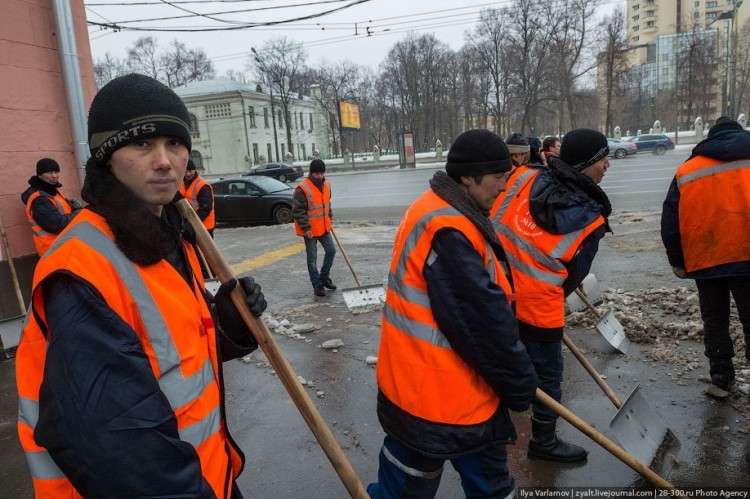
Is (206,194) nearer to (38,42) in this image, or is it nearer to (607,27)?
(38,42)

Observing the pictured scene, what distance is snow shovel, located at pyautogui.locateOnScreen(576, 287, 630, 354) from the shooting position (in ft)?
14.2

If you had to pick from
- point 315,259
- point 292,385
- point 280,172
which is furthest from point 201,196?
point 280,172

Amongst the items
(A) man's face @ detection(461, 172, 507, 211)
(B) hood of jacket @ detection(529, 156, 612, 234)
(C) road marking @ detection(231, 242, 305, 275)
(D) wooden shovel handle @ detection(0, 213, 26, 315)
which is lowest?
(C) road marking @ detection(231, 242, 305, 275)

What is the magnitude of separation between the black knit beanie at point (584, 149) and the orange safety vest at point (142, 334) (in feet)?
8.02

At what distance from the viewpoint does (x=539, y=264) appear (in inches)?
109

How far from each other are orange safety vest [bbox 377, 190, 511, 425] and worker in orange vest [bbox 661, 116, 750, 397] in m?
2.32

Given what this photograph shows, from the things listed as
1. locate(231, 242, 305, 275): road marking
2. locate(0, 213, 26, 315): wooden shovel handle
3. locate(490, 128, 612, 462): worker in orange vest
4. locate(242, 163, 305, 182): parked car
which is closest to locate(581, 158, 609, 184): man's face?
locate(490, 128, 612, 462): worker in orange vest

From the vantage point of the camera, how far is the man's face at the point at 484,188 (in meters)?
2.16

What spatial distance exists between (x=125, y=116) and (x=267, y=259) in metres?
8.26

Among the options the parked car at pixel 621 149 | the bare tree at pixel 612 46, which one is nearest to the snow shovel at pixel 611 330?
the parked car at pixel 621 149

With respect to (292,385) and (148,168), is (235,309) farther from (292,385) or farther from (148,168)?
(148,168)

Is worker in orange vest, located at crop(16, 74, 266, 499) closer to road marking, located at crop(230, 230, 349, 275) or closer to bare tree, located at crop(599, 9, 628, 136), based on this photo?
road marking, located at crop(230, 230, 349, 275)

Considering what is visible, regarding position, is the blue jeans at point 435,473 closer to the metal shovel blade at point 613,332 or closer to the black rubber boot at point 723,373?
the black rubber boot at point 723,373

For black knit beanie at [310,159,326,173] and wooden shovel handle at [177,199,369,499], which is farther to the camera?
black knit beanie at [310,159,326,173]
